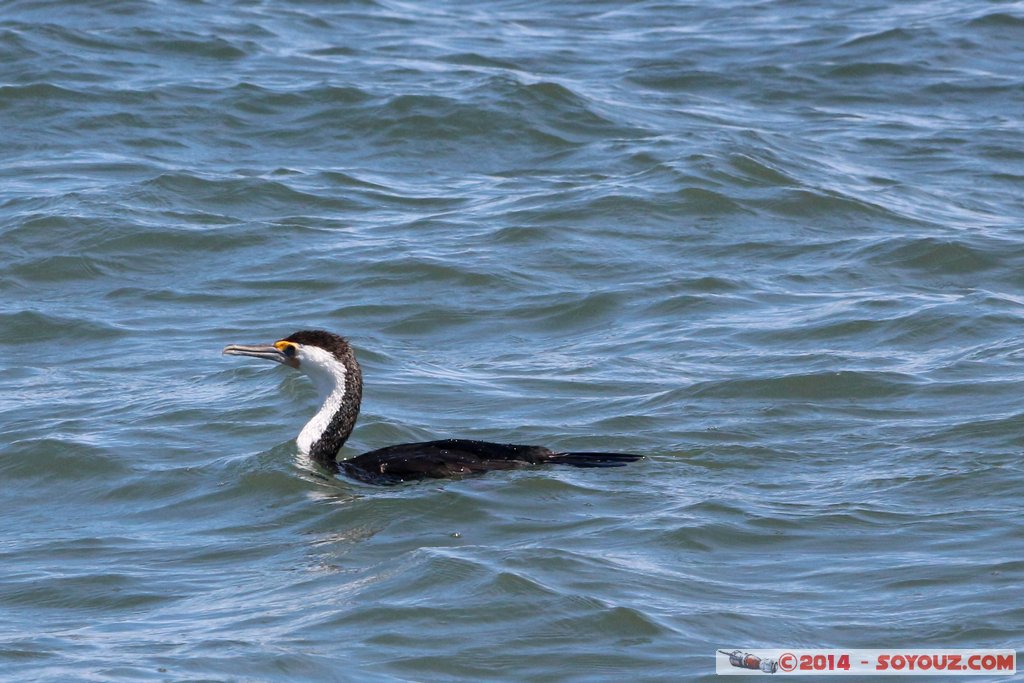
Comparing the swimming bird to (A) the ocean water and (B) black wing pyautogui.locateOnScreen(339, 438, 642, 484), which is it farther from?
(A) the ocean water

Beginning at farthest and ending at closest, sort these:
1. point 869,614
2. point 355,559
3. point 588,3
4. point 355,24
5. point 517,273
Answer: point 588,3
point 355,24
point 517,273
point 355,559
point 869,614

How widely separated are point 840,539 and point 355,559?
2.15 metres

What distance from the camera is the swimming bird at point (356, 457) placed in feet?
27.5

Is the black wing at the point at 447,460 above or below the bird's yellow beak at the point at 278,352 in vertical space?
below

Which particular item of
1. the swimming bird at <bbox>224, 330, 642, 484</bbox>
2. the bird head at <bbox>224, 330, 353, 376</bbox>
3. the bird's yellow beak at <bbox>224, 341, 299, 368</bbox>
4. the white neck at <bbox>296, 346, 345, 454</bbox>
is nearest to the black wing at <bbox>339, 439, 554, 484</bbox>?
the swimming bird at <bbox>224, 330, 642, 484</bbox>

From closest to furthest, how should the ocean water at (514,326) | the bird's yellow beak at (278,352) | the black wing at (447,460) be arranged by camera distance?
the ocean water at (514,326), the black wing at (447,460), the bird's yellow beak at (278,352)

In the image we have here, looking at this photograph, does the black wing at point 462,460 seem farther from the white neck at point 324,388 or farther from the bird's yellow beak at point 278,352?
the bird's yellow beak at point 278,352

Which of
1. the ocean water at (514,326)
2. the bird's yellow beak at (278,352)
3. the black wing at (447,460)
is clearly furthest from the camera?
the bird's yellow beak at (278,352)

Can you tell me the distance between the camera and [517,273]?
39.9 feet

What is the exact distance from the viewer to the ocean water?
6887 millimetres

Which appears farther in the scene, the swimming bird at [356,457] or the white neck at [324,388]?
the white neck at [324,388]

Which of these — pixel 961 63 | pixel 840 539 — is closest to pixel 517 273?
pixel 840 539

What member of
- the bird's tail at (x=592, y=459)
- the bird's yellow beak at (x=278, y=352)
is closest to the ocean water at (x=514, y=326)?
the bird's tail at (x=592, y=459)

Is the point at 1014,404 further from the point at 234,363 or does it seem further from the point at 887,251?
the point at 234,363
